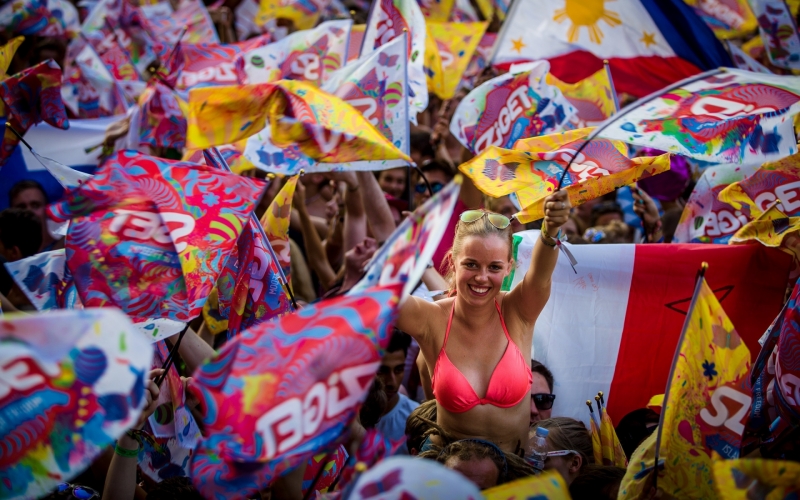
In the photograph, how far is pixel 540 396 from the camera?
3164mm

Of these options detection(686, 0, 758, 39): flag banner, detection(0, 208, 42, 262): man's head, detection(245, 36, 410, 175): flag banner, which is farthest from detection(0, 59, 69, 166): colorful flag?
detection(686, 0, 758, 39): flag banner

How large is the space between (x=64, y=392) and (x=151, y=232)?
31.3 inches

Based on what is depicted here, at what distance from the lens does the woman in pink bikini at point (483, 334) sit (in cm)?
261

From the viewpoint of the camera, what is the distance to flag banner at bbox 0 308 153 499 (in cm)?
173

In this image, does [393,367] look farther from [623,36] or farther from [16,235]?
[623,36]

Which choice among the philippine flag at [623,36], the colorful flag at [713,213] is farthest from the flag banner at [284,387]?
the philippine flag at [623,36]

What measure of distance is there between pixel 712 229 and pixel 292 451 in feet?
8.96

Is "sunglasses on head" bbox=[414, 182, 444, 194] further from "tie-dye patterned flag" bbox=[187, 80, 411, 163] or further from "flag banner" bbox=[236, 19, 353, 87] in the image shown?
"tie-dye patterned flag" bbox=[187, 80, 411, 163]

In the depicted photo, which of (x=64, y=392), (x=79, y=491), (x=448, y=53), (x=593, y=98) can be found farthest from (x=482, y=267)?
(x=448, y=53)

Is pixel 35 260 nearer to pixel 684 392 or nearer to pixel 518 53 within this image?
pixel 684 392

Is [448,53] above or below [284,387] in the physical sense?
below

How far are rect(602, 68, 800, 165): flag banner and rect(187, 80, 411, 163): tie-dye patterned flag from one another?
→ 902 millimetres

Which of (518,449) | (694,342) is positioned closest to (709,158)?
(694,342)

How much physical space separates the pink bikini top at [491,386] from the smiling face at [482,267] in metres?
0.22
